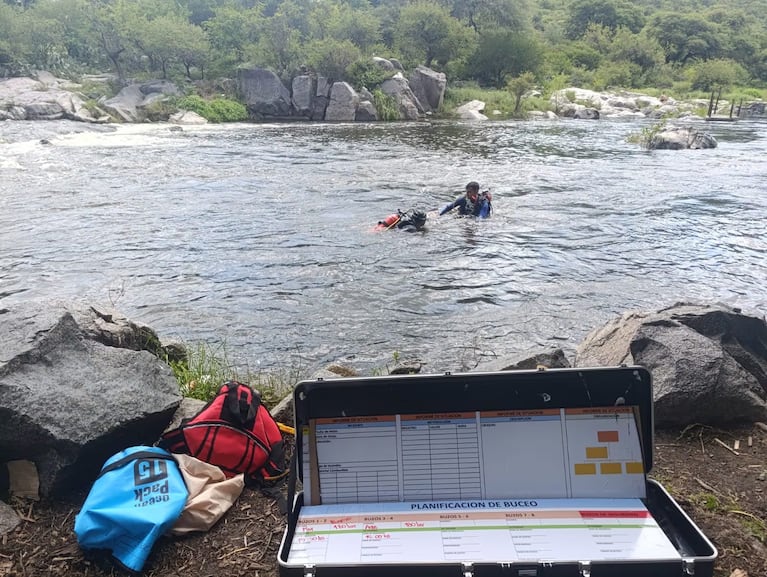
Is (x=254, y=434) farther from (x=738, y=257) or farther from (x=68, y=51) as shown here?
(x=68, y=51)

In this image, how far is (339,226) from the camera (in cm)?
1136

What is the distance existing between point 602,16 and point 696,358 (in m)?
87.6

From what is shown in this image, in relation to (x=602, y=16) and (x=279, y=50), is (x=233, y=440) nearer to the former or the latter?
(x=279, y=50)

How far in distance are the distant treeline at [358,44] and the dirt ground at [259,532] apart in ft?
130

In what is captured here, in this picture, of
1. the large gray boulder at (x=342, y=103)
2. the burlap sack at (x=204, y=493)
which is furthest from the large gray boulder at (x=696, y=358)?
the large gray boulder at (x=342, y=103)

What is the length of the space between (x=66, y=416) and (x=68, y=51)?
54.7 m

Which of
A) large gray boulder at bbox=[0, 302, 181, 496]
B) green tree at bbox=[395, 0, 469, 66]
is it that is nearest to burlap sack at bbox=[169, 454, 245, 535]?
large gray boulder at bbox=[0, 302, 181, 496]

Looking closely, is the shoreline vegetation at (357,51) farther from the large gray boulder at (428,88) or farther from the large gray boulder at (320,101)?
the large gray boulder at (320,101)

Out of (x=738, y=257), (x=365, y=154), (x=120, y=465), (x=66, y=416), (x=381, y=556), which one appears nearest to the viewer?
(x=381, y=556)

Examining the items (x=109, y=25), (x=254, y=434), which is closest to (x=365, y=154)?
(x=254, y=434)

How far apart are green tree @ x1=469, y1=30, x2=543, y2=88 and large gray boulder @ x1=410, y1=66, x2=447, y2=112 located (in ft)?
45.8

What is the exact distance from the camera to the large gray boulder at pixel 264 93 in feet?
128

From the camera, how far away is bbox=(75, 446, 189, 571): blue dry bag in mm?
2549

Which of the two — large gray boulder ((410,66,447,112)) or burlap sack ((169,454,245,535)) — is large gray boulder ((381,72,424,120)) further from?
burlap sack ((169,454,245,535))
